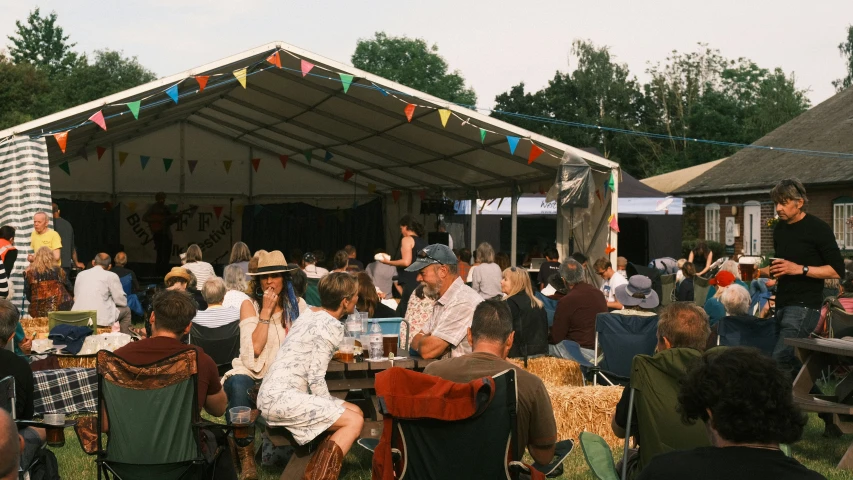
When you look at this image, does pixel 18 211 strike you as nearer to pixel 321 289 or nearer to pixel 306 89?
pixel 306 89

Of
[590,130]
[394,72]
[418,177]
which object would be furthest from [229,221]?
[394,72]

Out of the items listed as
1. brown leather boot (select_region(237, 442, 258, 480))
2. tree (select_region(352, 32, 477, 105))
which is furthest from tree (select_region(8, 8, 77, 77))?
brown leather boot (select_region(237, 442, 258, 480))

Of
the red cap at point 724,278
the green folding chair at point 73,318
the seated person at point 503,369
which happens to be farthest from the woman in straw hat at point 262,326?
the red cap at point 724,278

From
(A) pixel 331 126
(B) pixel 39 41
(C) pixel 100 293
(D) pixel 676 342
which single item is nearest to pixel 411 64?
(B) pixel 39 41

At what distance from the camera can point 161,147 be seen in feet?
57.8

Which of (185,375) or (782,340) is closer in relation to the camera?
→ (185,375)

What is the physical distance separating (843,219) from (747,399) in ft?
68.6

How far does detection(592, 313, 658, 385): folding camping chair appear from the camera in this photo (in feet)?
21.6

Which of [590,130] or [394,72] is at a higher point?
[394,72]

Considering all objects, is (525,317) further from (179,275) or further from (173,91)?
(173,91)

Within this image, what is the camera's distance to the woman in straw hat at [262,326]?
5.20m

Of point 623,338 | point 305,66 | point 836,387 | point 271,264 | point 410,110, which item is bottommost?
point 836,387

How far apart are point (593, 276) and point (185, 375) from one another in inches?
353

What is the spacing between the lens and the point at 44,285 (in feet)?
31.7
